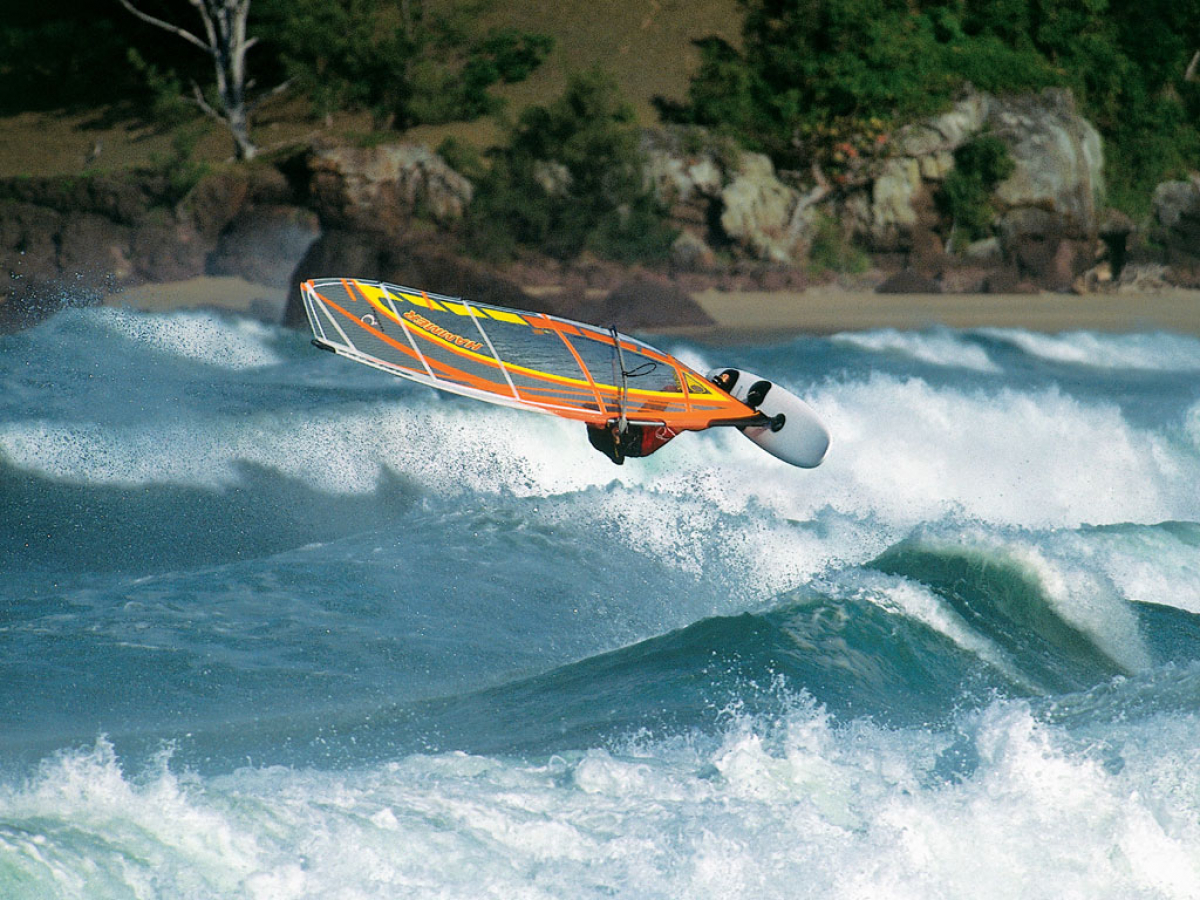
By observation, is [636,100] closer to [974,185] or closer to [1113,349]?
[974,185]

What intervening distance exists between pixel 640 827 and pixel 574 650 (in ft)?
5.69

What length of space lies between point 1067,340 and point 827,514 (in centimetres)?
838

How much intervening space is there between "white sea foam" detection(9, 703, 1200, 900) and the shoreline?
1039 centimetres

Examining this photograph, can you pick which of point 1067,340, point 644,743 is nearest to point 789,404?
point 644,743

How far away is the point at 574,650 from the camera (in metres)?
5.29

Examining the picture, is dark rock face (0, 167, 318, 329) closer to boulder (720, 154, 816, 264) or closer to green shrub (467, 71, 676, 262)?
green shrub (467, 71, 676, 262)

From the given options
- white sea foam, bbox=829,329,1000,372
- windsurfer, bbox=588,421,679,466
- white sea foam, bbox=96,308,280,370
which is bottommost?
white sea foam, bbox=829,329,1000,372

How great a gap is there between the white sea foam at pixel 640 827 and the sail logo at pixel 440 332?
2.28 meters

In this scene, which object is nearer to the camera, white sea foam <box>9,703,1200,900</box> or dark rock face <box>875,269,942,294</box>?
white sea foam <box>9,703,1200,900</box>

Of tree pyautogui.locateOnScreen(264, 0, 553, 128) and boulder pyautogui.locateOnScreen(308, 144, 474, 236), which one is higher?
tree pyautogui.locateOnScreen(264, 0, 553, 128)

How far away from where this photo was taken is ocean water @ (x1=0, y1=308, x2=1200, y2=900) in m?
3.47

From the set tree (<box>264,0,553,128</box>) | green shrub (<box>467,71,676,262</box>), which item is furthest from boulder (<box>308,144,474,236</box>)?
tree (<box>264,0,553,128</box>)

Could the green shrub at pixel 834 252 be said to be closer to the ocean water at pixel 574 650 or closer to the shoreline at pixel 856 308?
the shoreline at pixel 856 308

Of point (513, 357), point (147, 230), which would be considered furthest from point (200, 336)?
point (513, 357)
